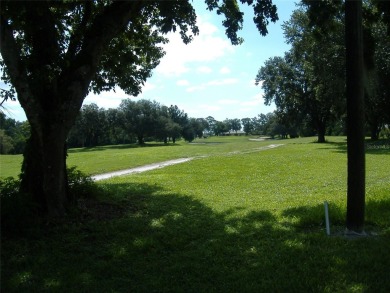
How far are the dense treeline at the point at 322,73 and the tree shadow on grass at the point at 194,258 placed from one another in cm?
468

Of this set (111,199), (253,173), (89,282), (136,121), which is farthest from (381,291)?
(136,121)

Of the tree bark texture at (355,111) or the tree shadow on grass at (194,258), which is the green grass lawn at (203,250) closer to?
the tree shadow on grass at (194,258)

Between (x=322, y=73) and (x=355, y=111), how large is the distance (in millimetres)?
25905

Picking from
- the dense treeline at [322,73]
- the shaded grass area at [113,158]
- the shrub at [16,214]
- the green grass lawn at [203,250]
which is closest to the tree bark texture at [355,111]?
the green grass lawn at [203,250]

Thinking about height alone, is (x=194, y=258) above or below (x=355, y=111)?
below

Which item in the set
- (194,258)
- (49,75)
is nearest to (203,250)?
(194,258)

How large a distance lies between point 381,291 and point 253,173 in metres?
14.3

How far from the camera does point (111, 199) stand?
10578 mm

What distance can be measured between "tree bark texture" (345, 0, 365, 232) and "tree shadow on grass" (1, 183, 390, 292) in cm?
61

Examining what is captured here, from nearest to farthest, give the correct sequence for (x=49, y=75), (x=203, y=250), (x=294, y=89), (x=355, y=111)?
(x=203, y=250), (x=355, y=111), (x=49, y=75), (x=294, y=89)

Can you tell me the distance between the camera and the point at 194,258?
5.77 m

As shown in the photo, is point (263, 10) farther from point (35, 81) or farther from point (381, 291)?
point (381, 291)

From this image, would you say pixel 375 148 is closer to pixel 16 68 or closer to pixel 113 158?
pixel 113 158

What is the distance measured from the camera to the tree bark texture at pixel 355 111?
645 cm
